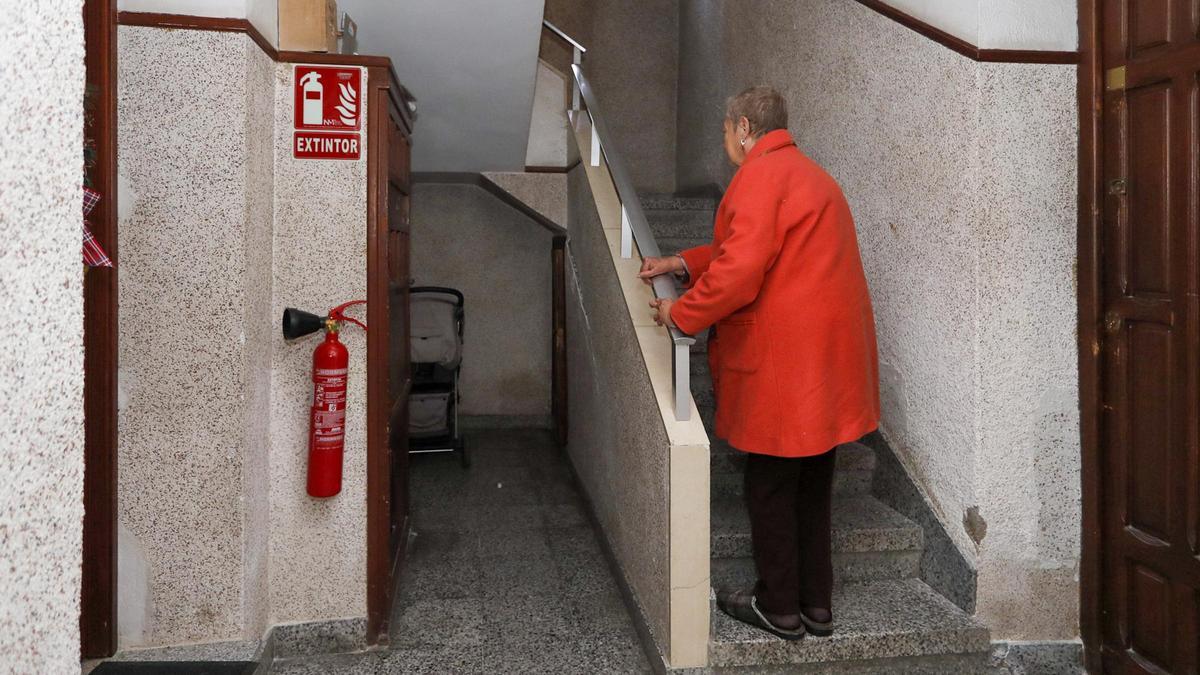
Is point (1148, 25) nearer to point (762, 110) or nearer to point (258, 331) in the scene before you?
point (762, 110)

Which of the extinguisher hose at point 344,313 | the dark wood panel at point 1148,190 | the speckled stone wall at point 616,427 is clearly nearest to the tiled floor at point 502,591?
the speckled stone wall at point 616,427

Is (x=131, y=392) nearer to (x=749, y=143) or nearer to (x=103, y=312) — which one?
(x=103, y=312)

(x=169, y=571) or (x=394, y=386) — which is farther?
(x=394, y=386)

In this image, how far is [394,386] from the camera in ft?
9.68

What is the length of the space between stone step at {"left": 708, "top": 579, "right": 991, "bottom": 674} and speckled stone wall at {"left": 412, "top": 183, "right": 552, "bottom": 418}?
3948 mm

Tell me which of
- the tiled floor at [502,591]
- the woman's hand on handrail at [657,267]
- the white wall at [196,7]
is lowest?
the tiled floor at [502,591]

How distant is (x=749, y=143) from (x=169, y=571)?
80.6 inches

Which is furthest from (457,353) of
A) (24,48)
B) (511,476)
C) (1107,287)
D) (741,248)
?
(24,48)

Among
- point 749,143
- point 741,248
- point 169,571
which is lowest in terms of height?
point 169,571

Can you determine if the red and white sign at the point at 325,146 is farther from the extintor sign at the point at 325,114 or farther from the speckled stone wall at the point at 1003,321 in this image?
the speckled stone wall at the point at 1003,321

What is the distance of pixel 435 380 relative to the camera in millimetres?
5086

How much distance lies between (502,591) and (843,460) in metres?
1.42

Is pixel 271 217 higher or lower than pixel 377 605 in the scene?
higher

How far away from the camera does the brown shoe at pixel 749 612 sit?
2.27m
